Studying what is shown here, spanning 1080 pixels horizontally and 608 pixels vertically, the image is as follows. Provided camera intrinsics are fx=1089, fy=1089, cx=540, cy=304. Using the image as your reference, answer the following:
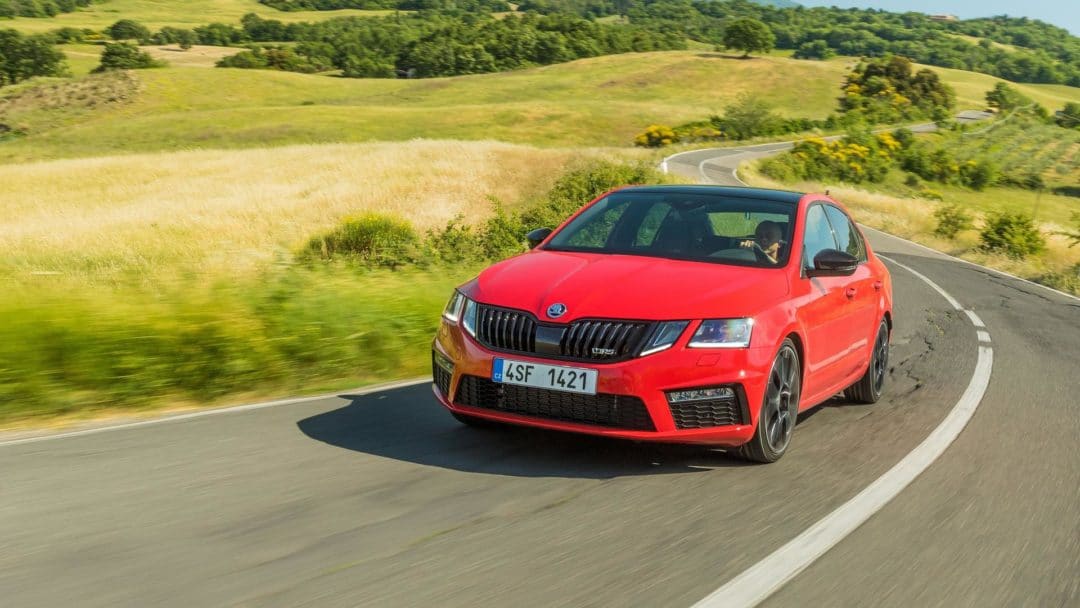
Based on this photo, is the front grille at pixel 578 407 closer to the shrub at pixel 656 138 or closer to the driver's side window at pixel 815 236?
the driver's side window at pixel 815 236

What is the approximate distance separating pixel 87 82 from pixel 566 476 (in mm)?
102527

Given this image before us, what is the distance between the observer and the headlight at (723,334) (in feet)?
18.1

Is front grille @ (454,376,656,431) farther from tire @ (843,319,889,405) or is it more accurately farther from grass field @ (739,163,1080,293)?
grass field @ (739,163,1080,293)

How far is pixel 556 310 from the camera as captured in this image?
18.4 ft

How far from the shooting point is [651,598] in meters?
3.89

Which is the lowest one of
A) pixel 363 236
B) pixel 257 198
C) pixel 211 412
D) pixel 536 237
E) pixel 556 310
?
pixel 257 198

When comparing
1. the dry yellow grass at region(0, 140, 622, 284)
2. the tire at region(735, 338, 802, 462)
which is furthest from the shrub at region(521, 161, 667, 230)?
the tire at region(735, 338, 802, 462)

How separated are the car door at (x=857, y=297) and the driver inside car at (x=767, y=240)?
766mm

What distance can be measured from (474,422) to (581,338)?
118cm

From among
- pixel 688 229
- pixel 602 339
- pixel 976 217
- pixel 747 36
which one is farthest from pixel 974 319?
pixel 747 36

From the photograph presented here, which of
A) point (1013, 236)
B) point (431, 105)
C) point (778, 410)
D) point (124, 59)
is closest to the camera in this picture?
point (778, 410)

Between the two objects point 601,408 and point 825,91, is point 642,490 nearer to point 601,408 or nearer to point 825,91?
point 601,408

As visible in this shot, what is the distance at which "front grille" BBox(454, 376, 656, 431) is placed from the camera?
5.50m

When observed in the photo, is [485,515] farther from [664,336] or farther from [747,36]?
[747,36]
